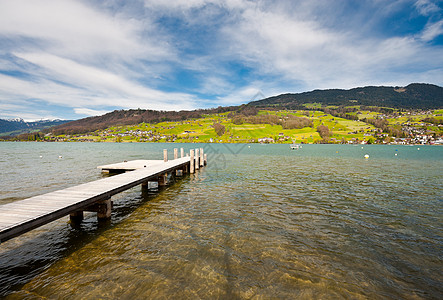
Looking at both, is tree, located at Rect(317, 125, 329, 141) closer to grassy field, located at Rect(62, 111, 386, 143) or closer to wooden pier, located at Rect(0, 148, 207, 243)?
grassy field, located at Rect(62, 111, 386, 143)

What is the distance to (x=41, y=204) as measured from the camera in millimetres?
8148

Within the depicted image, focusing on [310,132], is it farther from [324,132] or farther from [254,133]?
[254,133]

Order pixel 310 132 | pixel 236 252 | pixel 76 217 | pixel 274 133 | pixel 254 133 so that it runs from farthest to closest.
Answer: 1. pixel 274 133
2. pixel 310 132
3. pixel 254 133
4. pixel 76 217
5. pixel 236 252

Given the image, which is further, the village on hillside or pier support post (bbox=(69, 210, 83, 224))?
the village on hillside

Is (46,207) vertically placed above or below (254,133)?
below

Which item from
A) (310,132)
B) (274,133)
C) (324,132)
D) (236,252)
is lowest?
(236,252)

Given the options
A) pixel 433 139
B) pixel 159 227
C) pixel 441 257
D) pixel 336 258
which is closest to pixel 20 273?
pixel 159 227

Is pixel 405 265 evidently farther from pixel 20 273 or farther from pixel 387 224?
pixel 20 273

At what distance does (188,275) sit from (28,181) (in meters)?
22.1

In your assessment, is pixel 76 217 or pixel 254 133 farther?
pixel 254 133

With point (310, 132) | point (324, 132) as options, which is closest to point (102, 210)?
point (324, 132)

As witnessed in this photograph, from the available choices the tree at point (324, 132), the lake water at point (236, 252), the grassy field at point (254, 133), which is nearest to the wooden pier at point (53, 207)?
the lake water at point (236, 252)

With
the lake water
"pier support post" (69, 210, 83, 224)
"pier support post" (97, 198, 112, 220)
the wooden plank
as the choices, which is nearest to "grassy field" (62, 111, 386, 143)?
the lake water

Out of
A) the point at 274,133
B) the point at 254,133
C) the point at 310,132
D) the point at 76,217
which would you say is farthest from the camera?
the point at 274,133
